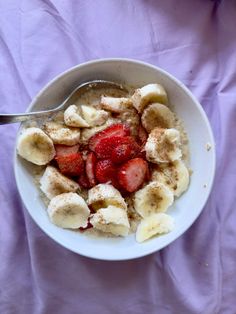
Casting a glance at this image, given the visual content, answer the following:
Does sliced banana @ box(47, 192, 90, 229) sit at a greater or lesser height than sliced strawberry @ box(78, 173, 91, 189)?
lesser

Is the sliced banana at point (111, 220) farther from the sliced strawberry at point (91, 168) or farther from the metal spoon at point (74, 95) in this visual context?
the metal spoon at point (74, 95)

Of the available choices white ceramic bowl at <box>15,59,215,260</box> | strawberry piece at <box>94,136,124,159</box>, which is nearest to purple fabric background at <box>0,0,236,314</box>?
white ceramic bowl at <box>15,59,215,260</box>

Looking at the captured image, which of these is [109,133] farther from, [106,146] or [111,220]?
[111,220]

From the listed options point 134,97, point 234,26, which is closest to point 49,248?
point 134,97

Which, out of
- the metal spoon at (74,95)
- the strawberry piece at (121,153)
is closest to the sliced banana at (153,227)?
the strawberry piece at (121,153)

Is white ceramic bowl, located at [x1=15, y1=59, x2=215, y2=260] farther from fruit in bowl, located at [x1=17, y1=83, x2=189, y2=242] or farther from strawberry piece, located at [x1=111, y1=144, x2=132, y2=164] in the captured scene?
strawberry piece, located at [x1=111, y1=144, x2=132, y2=164]

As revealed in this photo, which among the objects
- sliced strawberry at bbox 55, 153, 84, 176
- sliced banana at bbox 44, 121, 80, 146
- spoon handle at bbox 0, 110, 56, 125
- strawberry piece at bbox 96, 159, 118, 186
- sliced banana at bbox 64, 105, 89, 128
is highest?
spoon handle at bbox 0, 110, 56, 125

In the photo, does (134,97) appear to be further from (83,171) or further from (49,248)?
(49,248)

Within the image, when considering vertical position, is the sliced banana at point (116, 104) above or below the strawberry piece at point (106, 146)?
above
